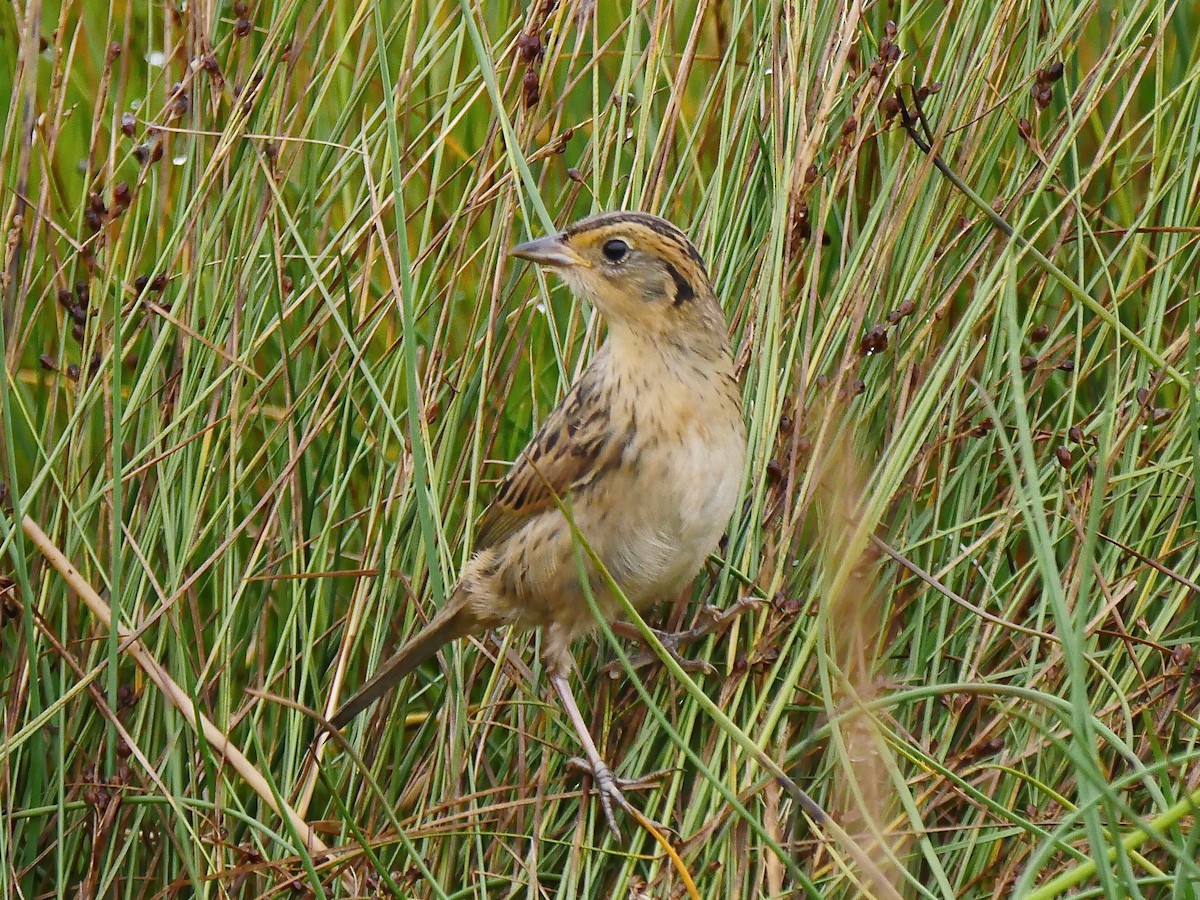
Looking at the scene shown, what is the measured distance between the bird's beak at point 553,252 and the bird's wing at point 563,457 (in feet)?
0.79

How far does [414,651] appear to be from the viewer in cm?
324

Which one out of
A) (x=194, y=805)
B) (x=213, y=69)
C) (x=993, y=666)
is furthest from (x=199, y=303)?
(x=993, y=666)

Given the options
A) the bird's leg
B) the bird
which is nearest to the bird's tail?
the bird

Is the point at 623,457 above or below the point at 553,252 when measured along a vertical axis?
below

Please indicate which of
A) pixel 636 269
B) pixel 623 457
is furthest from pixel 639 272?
pixel 623 457

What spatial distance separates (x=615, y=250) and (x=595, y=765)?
103cm

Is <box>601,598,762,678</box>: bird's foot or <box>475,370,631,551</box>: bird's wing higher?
<box>475,370,631,551</box>: bird's wing

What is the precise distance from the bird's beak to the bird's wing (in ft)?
0.79

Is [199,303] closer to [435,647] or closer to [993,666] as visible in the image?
[435,647]

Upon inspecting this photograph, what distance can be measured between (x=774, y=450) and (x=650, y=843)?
860 mm

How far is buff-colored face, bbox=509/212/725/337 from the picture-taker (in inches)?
127

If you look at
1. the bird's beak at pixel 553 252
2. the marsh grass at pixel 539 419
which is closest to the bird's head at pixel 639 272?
the bird's beak at pixel 553 252

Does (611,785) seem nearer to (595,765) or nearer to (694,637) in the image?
(595,765)

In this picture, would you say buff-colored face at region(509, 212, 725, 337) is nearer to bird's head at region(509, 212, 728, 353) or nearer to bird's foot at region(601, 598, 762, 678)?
bird's head at region(509, 212, 728, 353)
